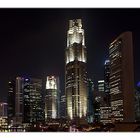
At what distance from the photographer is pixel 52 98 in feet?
23.8

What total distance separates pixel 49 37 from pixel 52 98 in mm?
1097

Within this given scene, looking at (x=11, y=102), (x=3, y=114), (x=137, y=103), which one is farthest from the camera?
(x=11, y=102)

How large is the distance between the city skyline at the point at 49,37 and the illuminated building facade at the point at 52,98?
0.38 ft

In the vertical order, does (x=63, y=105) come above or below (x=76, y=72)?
below

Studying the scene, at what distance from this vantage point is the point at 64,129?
6.82 meters

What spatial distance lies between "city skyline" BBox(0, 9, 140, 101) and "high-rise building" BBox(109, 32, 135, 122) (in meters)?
0.11

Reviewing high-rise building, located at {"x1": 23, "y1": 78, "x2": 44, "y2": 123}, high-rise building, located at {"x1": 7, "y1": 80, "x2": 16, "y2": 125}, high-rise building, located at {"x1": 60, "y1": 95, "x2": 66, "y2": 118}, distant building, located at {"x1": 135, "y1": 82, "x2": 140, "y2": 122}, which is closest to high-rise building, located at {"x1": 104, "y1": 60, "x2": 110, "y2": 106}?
distant building, located at {"x1": 135, "y1": 82, "x2": 140, "y2": 122}

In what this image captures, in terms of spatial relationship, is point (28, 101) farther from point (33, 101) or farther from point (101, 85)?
point (101, 85)

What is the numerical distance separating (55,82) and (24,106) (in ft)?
2.34

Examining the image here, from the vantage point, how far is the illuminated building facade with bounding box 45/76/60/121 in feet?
23.6

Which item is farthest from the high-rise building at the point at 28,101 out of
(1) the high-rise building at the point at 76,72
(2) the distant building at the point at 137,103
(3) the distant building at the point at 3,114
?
(2) the distant building at the point at 137,103

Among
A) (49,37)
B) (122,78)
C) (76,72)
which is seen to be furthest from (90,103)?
(49,37)

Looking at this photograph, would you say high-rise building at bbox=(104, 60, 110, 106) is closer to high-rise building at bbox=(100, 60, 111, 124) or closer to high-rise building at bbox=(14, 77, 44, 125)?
high-rise building at bbox=(100, 60, 111, 124)
